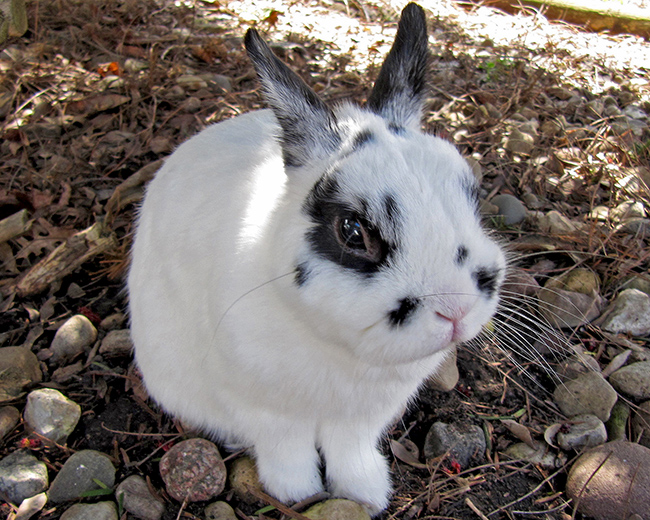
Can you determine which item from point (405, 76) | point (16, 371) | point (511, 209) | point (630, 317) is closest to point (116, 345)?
point (16, 371)

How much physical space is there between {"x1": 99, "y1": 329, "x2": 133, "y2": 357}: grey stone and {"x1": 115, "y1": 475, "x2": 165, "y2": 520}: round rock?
86 centimetres

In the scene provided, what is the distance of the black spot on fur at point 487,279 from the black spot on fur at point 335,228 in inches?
13.0

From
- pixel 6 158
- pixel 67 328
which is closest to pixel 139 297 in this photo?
pixel 67 328

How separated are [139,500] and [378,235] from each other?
5.70 feet

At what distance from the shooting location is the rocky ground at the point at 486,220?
8.80 ft

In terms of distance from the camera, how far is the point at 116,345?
3297mm

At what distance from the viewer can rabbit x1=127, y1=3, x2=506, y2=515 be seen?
5.98 feet

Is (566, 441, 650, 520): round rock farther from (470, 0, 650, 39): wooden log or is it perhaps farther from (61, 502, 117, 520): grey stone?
(470, 0, 650, 39): wooden log

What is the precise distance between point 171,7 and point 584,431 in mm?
5618

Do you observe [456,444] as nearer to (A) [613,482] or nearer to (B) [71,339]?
(A) [613,482]

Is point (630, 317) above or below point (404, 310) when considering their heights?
below

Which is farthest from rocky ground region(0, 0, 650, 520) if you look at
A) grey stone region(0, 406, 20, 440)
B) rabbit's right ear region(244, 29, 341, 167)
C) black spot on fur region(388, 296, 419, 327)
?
rabbit's right ear region(244, 29, 341, 167)

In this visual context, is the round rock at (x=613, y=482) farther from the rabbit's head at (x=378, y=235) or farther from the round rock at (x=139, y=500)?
the round rock at (x=139, y=500)

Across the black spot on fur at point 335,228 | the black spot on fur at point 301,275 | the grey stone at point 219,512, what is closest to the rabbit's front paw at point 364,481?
the grey stone at point 219,512
